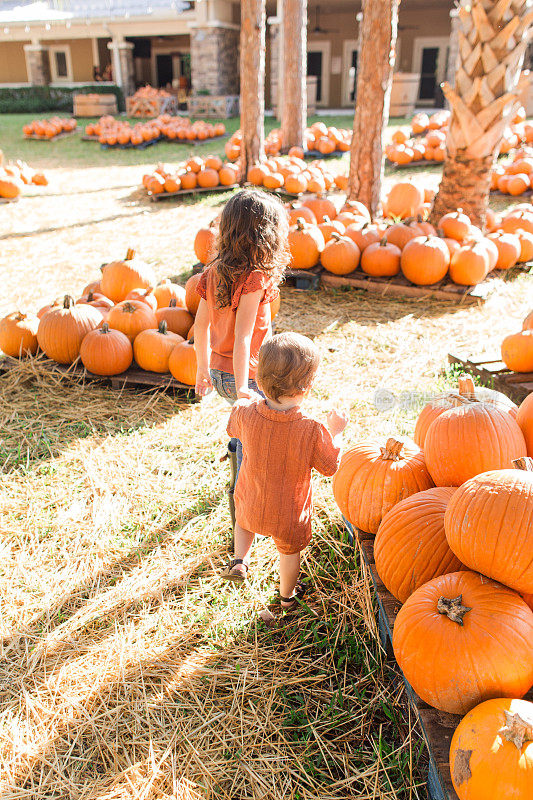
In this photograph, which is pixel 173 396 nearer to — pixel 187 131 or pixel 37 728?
pixel 37 728

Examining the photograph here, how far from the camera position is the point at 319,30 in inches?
985

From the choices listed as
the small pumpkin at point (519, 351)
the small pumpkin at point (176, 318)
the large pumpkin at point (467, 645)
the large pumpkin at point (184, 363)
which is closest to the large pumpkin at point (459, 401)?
the large pumpkin at point (467, 645)

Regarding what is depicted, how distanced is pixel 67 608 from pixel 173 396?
1.93 metres

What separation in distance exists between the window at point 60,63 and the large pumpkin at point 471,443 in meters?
35.2

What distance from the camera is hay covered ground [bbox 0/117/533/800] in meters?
1.88

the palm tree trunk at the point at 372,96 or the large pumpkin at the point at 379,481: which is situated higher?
the palm tree trunk at the point at 372,96

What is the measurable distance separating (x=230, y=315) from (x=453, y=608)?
58.0 inches

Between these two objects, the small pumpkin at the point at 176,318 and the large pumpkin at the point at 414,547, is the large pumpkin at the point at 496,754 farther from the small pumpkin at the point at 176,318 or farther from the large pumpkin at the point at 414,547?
the small pumpkin at the point at 176,318

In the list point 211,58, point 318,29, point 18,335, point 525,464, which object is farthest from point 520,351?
point 318,29

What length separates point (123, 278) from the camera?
488 cm

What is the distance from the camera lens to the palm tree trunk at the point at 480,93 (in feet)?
17.4

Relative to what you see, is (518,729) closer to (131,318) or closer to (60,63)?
(131,318)

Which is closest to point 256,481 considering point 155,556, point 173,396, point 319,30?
point 155,556

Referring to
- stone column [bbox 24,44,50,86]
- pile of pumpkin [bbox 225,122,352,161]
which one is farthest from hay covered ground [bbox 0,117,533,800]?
stone column [bbox 24,44,50,86]
